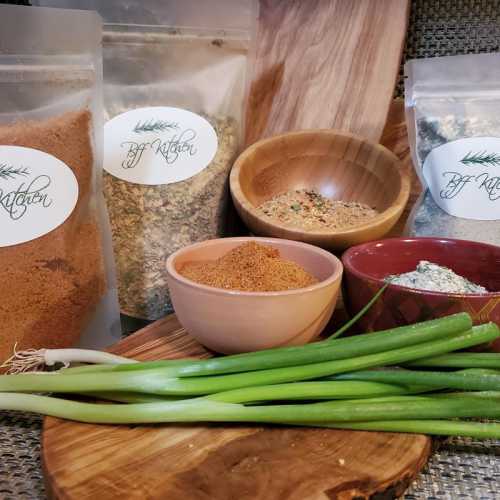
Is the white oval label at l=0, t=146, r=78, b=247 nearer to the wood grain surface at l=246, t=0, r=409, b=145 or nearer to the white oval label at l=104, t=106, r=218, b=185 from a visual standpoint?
Answer: the white oval label at l=104, t=106, r=218, b=185

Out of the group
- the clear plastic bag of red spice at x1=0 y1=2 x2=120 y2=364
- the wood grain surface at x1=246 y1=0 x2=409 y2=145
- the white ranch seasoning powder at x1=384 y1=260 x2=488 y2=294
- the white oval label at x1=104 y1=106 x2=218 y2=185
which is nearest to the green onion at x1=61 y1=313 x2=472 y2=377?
the white ranch seasoning powder at x1=384 y1=260 x2=488 y2=294

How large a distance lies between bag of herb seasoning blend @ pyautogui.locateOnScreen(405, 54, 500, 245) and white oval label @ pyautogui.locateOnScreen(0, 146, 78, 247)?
55 centimetres

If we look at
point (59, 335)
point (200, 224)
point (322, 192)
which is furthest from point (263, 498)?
point (322, 192)

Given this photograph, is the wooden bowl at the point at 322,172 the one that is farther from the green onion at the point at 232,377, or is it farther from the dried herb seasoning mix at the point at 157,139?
the green onion at the point at 232,377

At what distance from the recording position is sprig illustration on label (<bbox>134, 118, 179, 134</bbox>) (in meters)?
0.84

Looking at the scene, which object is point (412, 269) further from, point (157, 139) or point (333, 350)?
point (157, 139)

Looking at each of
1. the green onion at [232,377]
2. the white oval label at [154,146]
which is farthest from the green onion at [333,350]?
Answer: the white oval label at [154,146]

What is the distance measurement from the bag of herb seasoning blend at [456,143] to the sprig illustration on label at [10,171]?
1.97 feet

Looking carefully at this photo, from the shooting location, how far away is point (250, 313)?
62 centimetres

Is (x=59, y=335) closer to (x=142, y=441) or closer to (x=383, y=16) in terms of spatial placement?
(x=142, y=441)

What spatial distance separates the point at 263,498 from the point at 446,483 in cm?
19

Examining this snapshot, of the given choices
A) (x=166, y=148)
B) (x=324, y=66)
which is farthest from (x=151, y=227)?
(x=324, y=66)

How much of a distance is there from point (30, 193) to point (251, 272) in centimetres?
29

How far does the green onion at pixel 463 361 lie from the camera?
56cm
